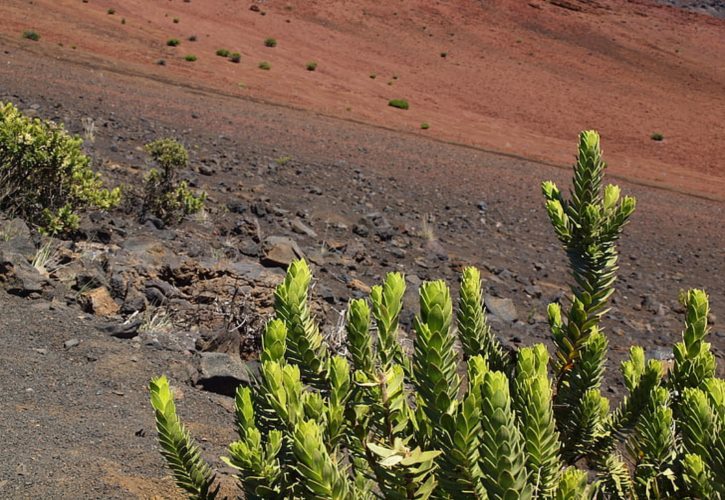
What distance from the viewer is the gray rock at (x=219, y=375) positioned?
423 centimetres

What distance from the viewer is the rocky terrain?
11.7 ft

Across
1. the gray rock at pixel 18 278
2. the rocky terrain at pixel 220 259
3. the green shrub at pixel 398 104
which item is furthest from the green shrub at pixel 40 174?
the green shrub at pixel 398 104

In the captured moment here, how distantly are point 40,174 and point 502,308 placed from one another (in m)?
3.97

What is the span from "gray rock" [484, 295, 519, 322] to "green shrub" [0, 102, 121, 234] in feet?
11.1

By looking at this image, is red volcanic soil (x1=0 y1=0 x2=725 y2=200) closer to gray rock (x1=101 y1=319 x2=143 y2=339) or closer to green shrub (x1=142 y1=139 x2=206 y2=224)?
→ green shrub (x1=142 y1=139 x2=206 y2=224)

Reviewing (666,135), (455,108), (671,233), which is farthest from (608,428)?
(666,135)

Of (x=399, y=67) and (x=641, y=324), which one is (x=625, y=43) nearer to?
(x=399, y=67)

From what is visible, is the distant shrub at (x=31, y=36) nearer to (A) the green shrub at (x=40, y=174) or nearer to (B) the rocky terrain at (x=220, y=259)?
(B) the rocky terrain at (x=220, y=259)

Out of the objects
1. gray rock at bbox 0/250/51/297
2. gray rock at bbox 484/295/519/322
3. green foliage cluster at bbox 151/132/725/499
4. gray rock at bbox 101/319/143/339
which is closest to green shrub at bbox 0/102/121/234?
gray rock at bbox 0/250/51/297

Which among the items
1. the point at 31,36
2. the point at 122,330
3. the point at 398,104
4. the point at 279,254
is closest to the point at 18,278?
the point at 122,330

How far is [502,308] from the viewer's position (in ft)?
23.8

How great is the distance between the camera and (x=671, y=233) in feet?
45.1

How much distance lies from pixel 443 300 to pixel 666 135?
3035 cm

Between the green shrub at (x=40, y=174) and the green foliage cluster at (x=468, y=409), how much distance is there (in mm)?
4381
